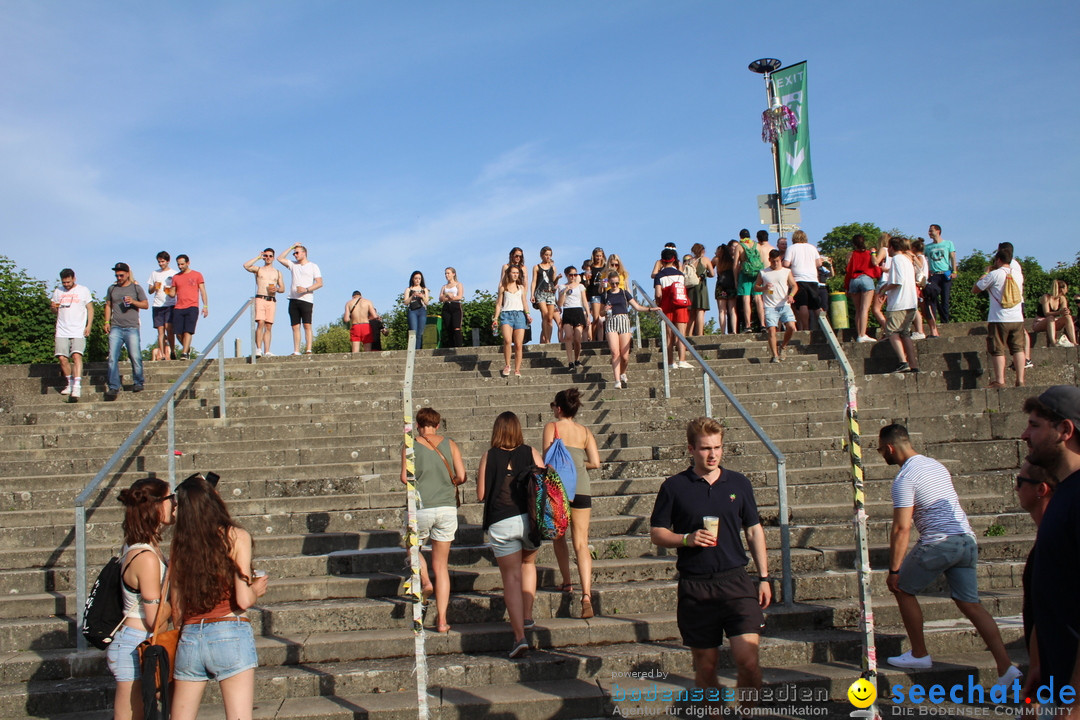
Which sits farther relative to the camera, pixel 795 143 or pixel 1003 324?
pixel 795 143

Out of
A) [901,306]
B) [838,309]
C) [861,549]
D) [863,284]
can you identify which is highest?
[863,284]

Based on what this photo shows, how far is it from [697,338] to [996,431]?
4.71m

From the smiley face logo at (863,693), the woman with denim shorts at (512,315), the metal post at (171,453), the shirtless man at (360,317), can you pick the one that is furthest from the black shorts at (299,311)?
the smiley face logo at (863,693)

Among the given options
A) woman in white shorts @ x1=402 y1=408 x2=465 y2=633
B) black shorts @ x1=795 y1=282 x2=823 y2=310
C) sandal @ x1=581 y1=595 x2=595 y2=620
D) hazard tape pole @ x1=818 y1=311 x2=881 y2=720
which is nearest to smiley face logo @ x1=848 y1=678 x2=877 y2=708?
hazard tape pole @ x1=818 y1=311 x2=881 y2=720

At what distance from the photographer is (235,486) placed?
308 inches

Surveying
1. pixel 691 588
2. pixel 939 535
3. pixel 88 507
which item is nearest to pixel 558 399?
pixel 691 588

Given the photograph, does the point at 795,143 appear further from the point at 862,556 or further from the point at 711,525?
the point at 711,525

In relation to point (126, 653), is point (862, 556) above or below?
above

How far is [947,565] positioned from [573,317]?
7.47 m

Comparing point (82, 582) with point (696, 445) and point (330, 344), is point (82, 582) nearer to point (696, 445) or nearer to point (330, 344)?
point (696, 445)

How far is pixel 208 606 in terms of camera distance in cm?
379

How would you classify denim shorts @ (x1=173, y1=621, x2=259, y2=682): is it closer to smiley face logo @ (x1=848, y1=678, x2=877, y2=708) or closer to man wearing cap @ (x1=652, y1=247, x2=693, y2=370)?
smiley face logo @ (x1=848, y1=678, x2=877, y2=708)

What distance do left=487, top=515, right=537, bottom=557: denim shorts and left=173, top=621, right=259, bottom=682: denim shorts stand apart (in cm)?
202

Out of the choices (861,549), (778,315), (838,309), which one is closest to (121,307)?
(778,315)
